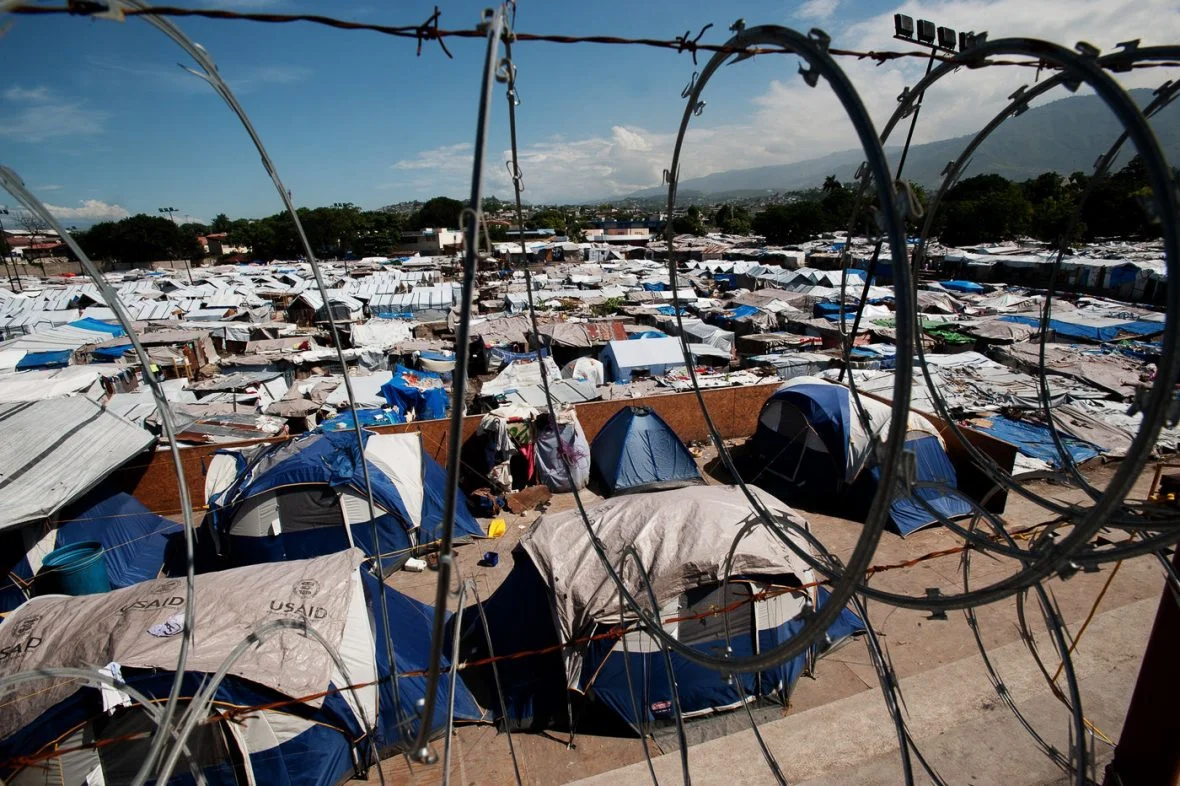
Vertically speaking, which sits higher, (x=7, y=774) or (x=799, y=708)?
(x=7, y=774)

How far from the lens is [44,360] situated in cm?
1852

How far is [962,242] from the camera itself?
2352 inches

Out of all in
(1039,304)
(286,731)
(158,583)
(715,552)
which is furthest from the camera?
(1039,304)

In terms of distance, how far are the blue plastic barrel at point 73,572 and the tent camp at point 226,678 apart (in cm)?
237

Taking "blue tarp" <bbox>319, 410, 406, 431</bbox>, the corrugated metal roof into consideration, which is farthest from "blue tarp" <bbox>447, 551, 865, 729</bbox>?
"blue tarp" <bbox>319, 410, 406, 431</bbox>

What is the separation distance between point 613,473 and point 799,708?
5.86 meters

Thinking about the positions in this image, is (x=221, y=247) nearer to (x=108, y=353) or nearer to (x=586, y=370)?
(x=108, y=353)

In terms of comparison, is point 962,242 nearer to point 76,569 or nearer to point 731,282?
point 731,282

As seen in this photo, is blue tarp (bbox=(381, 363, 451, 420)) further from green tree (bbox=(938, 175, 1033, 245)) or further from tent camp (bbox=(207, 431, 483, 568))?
green tree (bbox=(938, 175, 1033, 245))

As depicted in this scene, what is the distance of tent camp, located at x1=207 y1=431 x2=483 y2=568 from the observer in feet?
28.0

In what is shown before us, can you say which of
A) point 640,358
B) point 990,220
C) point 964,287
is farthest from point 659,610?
point 990,220

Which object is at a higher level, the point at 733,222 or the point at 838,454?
the point at 733,222

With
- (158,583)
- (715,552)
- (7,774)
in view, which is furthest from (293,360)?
(715,552)

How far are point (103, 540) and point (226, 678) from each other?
6.09 metres
